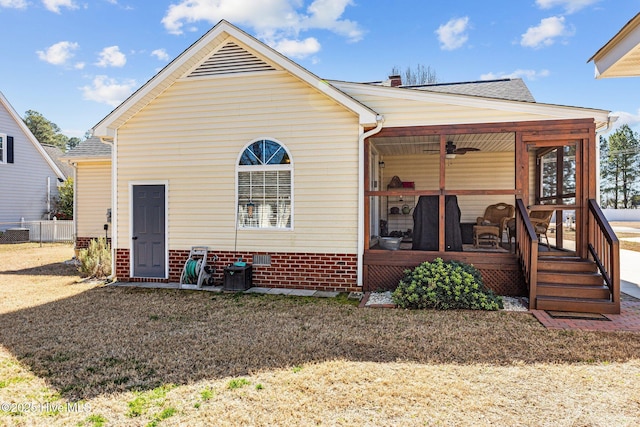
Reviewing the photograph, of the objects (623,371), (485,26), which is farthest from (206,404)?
(485,26)

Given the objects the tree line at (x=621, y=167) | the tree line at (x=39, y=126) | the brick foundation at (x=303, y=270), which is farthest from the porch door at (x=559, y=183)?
the tree line at (x=39, y=126)

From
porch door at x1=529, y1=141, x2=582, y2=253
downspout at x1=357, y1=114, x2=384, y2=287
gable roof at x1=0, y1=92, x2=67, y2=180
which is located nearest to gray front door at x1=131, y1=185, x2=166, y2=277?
downspout at x1=357, y1=114, x2=384, y2=287

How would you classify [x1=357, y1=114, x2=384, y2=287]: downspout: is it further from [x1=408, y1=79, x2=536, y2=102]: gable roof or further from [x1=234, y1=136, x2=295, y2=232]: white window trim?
[x1=408, y1=79, x2=536, y2=102]: gable roof

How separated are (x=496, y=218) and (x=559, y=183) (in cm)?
153

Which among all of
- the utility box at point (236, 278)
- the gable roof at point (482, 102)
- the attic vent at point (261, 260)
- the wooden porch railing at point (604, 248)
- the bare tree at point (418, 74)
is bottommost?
the utility box at point (236, 278)

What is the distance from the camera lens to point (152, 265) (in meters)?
7.86

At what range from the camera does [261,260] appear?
7.29m

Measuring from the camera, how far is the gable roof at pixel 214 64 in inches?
271

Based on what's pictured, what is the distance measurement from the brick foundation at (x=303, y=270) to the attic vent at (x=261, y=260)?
2.5 inches

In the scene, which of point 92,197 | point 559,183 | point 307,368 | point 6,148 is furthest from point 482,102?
point 6,148

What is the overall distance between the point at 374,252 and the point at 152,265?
4.63m

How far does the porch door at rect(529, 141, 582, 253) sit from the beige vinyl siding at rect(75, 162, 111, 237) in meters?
10.8

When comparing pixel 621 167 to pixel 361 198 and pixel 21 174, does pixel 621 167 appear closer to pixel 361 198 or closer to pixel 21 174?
pixel 361 198

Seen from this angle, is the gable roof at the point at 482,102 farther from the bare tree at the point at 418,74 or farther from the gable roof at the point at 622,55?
the bare tree at the point at 418,74
